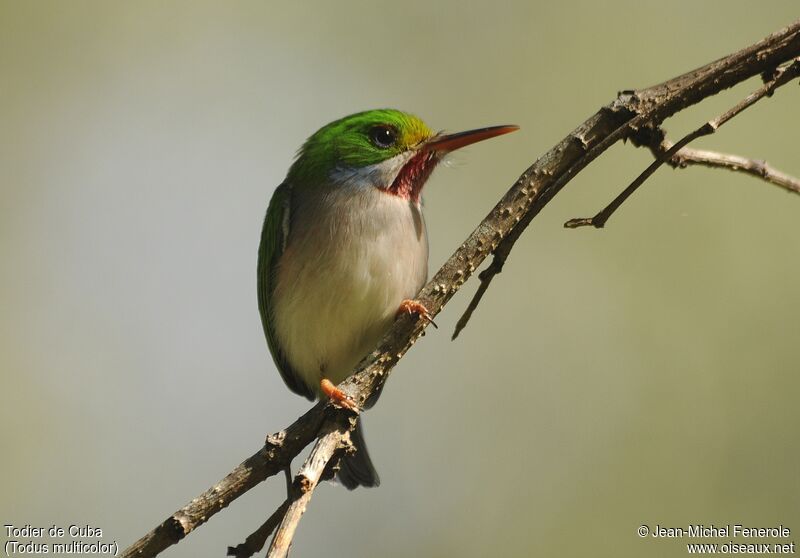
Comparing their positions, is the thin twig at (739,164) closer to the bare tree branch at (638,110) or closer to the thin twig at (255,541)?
the bare tree branch at (638,110)

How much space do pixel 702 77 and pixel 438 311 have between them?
102 cm

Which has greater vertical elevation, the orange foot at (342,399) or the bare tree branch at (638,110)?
the bare tree branch at (638,110)

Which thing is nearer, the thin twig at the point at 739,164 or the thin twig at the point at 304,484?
the thin twig at the point at 304,484

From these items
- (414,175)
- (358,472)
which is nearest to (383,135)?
(414,175)

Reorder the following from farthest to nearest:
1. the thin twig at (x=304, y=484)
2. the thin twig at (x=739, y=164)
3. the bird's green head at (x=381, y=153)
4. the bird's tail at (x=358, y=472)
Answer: the bird's tail at (x=358, y=472) → the bird's green head at (x=381, y=153) → the thin twig at (x=739, y=164) → the thin twig at (x=304, y=484)

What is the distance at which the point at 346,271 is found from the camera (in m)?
3.71

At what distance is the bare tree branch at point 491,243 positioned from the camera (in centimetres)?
229

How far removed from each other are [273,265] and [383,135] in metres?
0.85

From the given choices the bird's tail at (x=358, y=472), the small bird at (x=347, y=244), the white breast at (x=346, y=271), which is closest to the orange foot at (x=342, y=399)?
the small bird at (x=347, y=244)

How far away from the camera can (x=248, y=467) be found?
8.02 feet

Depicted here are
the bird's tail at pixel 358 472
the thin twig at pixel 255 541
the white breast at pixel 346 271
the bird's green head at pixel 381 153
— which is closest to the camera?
the thin twig at pixel 255 541

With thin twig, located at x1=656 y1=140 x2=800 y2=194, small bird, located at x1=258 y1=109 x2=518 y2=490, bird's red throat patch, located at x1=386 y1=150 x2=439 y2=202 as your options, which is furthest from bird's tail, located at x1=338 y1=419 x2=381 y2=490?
thin twig, located at x1=656 y1=140 x2=800 y2=194

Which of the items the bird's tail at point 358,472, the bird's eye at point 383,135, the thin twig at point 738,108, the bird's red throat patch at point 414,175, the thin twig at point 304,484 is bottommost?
the thin twig at point 304,484

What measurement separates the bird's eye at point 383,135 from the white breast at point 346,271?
0.31 meters
